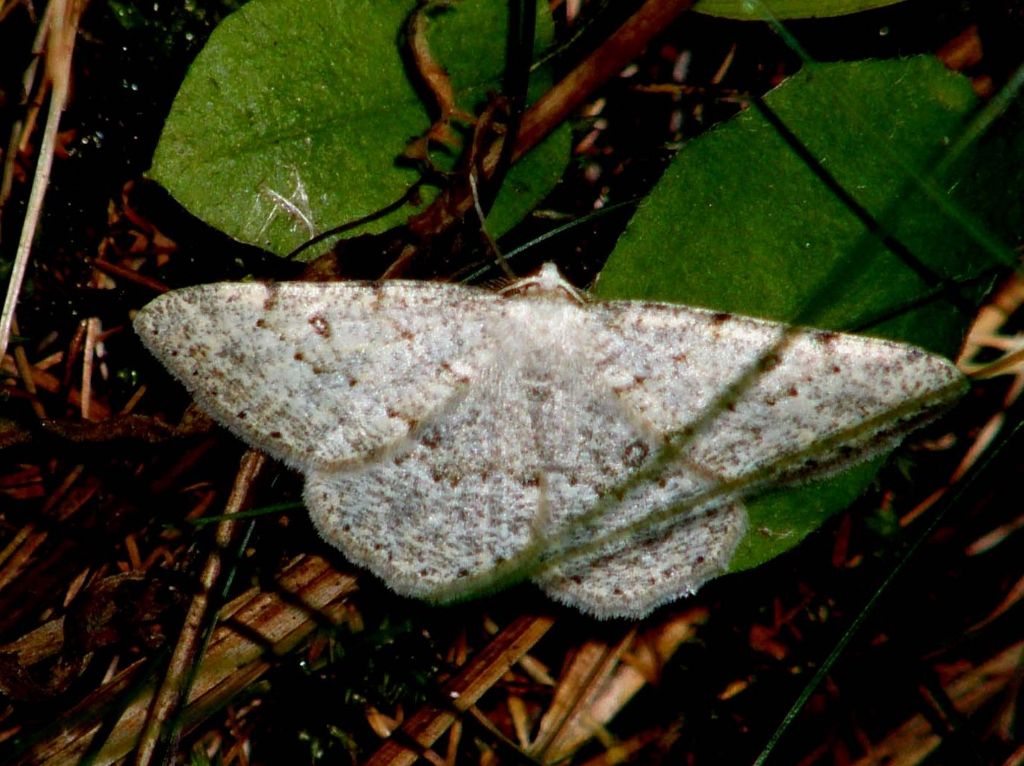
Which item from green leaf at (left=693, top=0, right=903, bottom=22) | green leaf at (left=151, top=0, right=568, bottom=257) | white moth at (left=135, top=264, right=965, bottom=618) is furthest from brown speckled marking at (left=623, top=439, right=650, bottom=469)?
green leaf at (left=693, top=0, right=903, bottom=22)

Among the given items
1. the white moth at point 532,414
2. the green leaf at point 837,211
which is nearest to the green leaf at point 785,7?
the green leaf at point 837,211

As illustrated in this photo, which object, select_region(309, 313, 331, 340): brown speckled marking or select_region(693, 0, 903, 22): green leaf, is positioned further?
select_region(693, 0, 903, 22): green leaf

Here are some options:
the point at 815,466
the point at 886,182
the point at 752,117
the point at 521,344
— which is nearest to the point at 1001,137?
the point at 886,182

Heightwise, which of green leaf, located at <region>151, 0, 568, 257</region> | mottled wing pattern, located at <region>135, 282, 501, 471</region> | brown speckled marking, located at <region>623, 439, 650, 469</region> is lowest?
brown speckled marking, located at <region>623, 439, 650, 469</region>

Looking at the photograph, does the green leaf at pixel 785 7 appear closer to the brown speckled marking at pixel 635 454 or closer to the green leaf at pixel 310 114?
the green leaf at pixel 310 114

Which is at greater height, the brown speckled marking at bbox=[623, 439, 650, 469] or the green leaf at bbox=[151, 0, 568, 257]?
Result: the green leaf at bbox=[151, 0, 568, 257]

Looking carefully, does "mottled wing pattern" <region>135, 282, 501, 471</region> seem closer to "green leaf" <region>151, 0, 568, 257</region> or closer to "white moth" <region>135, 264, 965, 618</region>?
"white moth" <region>135, 264, 965, 618</region>

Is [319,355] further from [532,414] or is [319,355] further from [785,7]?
[785,7]
